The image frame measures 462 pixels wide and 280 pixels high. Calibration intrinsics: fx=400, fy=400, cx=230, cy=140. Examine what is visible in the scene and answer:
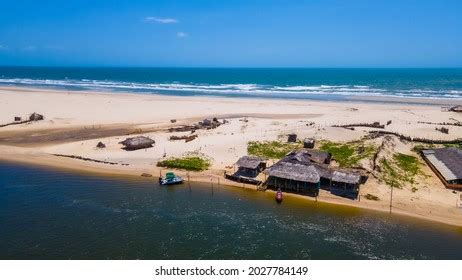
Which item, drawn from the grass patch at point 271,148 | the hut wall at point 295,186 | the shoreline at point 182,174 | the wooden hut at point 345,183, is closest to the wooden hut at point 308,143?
the grass patch at point 271,148

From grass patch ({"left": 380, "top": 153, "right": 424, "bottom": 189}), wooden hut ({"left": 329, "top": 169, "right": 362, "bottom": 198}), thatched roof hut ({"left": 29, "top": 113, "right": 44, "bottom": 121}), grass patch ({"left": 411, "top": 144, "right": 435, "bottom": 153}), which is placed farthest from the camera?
thatched roof hut ({"left": 29, "top": 113, "right": 44, "bottom": 121})

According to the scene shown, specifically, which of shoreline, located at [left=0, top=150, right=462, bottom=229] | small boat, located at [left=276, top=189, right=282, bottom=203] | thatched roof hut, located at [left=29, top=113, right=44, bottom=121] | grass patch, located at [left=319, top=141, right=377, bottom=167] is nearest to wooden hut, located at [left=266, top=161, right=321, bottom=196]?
shoreline, located at [left=0, top=150, right=462, bottom=229]

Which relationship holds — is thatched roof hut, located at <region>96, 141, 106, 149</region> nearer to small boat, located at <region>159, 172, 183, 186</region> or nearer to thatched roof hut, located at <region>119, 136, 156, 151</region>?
thatched roof hut, located at <region>119, 136, 156, 151</region>

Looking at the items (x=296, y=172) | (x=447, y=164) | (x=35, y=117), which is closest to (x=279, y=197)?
(x=296, y=172)

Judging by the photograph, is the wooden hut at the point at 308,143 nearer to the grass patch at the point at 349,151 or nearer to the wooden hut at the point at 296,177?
the grass patch at the point at 349,151

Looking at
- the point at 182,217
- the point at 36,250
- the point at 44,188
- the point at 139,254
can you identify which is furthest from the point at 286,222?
the point at 44,188

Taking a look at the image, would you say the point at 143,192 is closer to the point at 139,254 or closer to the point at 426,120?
the point at 139,254

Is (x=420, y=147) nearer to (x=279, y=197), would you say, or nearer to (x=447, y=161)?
(x=447, y=161)
